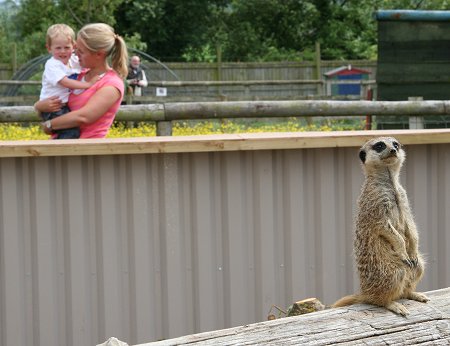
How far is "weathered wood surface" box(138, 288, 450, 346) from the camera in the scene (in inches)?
109

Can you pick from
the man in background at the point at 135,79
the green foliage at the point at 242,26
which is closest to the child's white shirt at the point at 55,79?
the man in background at the point at 135,79

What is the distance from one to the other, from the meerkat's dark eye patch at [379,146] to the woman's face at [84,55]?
2.40 metres

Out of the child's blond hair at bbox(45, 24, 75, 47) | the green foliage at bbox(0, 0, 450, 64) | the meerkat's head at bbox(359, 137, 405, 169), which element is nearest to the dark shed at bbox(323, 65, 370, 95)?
the green foliage at bbox(0, 0, 450, 64)

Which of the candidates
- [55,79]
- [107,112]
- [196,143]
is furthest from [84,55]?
[196,143]

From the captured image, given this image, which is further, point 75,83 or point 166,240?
point 75,83

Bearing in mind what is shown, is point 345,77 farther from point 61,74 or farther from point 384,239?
point 384,239

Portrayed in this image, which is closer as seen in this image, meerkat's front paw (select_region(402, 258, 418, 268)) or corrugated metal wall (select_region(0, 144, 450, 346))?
meerkat's front paw (select_region(402, 258, 418, 268))

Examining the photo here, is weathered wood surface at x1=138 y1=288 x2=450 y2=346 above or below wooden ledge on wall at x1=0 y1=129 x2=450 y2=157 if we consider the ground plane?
below

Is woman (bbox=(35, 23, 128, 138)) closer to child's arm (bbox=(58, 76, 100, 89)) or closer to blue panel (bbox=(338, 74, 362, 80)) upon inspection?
child's arm (bbox=(58, 76, 100, 89))

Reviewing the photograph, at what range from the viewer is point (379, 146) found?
3822 mm

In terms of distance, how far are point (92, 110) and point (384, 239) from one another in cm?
251

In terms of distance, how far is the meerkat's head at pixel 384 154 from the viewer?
3.79 meters

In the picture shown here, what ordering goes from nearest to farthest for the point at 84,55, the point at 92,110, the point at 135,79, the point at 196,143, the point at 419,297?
1. the point at 419,297
2. the point at 196,143
3. the point at 92,110
4. the point at 84,55
5. the point at 135,79

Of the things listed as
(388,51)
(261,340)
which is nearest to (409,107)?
(388,51)
